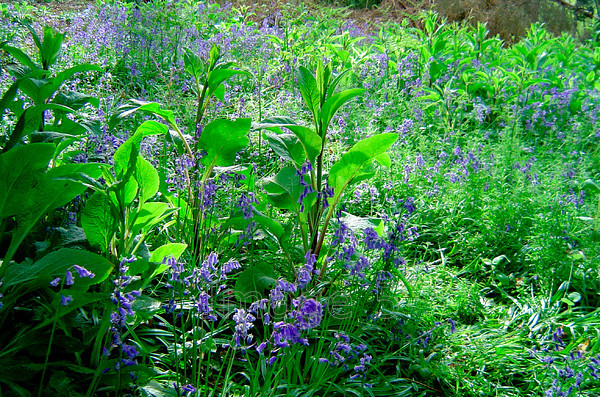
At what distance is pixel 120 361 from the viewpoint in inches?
55.4

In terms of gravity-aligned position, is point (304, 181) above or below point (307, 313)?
above

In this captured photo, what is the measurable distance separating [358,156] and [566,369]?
4.05 feet

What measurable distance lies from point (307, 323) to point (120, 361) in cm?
58

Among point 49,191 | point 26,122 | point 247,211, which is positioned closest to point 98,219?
point 49,191

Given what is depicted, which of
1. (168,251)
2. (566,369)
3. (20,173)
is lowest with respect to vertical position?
(566,369)

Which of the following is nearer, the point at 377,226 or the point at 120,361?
the point at 120,361

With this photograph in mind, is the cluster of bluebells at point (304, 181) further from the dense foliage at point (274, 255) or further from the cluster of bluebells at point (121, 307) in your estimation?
the cluster of bluebells at point (121, 307)

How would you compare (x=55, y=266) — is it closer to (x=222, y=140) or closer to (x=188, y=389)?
(x=188, y=389)

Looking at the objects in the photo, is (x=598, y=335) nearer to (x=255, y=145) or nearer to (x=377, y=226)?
(x=377, y=226)

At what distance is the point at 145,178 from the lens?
1.72 metres

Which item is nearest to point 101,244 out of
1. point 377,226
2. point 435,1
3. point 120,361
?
point 120,361

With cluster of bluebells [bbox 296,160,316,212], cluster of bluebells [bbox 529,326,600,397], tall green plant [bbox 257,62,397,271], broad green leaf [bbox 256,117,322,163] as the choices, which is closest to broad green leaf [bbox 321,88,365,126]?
tall green plant [bbox 257,62,397,271]

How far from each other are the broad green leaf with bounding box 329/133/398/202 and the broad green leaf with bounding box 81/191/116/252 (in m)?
0.99

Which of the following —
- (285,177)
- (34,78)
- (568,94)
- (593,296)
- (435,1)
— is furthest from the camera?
(435,1)
